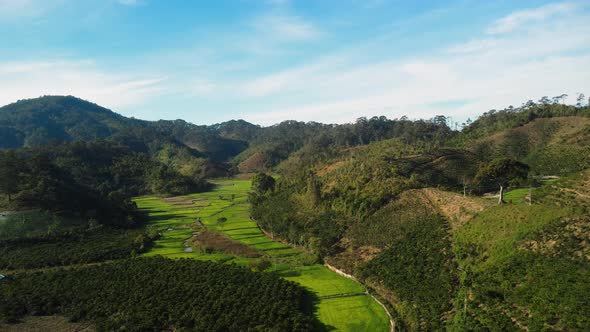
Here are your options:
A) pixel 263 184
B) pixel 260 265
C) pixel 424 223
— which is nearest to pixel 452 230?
pixel 424 223

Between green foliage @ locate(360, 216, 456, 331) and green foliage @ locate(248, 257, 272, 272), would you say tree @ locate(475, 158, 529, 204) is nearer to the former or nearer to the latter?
green foliage @ locate(360, 216, 456, 331)

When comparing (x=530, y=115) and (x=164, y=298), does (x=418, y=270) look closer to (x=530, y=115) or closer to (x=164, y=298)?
(x=164, y=298)

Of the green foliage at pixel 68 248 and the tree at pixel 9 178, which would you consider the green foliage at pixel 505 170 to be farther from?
the tree at pixel 9 178

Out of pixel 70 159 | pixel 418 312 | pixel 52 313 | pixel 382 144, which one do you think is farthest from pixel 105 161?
pixel 418 312

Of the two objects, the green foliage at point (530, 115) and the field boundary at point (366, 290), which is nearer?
the field boundary at point (366, 290)

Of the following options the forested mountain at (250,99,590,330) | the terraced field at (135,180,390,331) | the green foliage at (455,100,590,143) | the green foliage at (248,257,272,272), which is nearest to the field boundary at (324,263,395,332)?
the terraced field at (135,180,390,331)

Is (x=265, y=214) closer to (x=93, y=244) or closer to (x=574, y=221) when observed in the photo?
(x=93, y=244)

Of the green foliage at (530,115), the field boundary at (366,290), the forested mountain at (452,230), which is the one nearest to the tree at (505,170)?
the forested mountain at (452,230)
